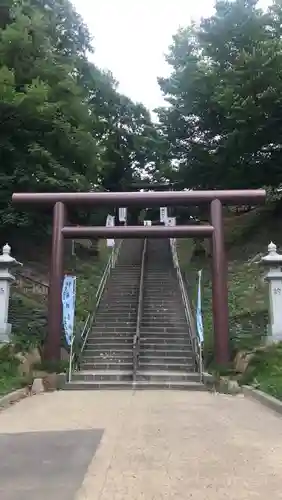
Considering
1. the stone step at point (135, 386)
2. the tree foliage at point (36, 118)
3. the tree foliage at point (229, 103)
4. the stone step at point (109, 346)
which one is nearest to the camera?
the stone step at point (135, 386)

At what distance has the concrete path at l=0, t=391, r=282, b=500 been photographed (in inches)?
150

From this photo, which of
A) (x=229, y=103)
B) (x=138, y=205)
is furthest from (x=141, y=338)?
(x=229, y=103)

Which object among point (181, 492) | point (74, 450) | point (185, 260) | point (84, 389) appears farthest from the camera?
point (185, 260)

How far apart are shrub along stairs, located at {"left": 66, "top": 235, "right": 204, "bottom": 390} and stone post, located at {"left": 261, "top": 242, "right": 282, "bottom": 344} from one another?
2.04m

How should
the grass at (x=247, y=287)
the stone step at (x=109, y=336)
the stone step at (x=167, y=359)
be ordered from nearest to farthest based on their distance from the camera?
1. the grass at (x=247, y=287)
2. the stone step at (x=167, y=359)
3. the stone step at (x=109, y=336)

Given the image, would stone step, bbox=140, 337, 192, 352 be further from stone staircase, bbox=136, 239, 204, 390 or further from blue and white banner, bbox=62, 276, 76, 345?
blue and white banner, bbox=62, 276, 76, 345

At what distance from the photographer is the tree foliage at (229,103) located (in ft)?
58.7

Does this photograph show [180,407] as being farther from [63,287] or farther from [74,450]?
[63,287]

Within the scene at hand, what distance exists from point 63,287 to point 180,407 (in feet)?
15.6

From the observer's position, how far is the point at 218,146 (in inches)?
875

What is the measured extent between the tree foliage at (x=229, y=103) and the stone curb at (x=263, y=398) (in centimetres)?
1162

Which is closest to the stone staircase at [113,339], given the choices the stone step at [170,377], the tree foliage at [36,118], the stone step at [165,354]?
the stone step at [170,377]

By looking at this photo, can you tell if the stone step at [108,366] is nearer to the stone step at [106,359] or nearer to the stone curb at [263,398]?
the stone step at [106,359]

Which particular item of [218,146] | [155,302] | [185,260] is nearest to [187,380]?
[155,302]
